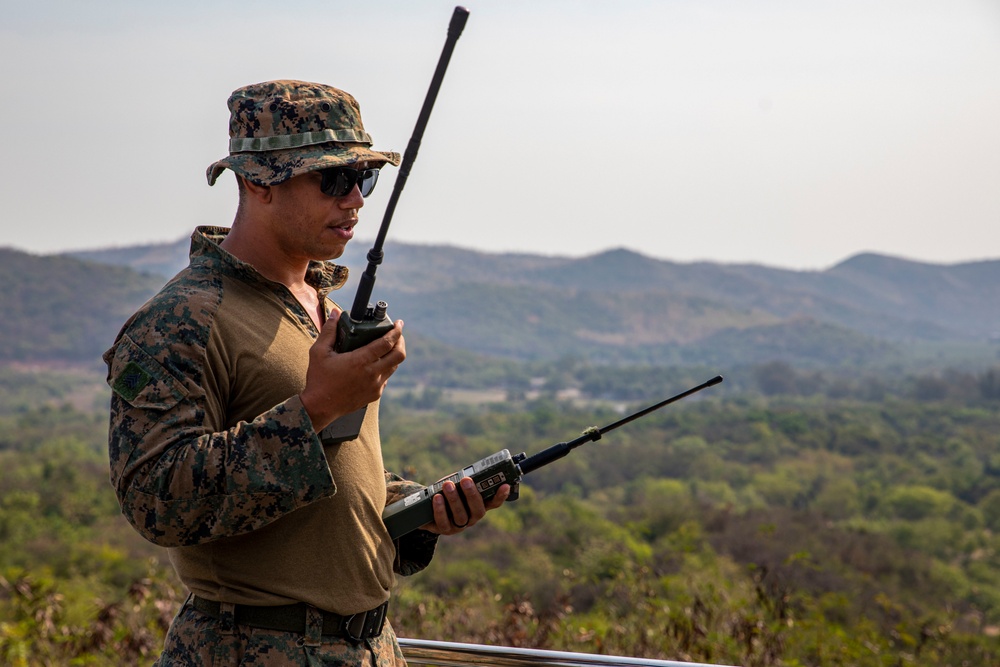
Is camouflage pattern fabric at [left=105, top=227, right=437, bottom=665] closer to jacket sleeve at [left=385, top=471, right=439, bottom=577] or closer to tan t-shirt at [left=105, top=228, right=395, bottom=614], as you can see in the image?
tan t-shirt at [left=105, top=228, right=395, bottom=614]

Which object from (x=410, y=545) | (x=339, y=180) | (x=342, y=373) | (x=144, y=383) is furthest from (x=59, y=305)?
(x=342, y=373)

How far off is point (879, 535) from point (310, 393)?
28241 millimetres

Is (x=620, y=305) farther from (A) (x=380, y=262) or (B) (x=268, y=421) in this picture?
(B) (x=268, y=421)

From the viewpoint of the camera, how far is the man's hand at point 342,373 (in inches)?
68.1

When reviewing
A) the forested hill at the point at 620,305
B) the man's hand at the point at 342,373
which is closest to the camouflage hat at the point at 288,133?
the man's hand at the point at 342,373

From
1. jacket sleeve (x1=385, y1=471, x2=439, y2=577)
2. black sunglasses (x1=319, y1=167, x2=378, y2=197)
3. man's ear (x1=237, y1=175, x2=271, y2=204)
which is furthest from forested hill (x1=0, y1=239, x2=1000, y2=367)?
black sunglasses (x1=319, y1=167, x2=378, y2=197)

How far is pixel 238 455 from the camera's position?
170cm

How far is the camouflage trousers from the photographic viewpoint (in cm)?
185

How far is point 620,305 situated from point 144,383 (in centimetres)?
14904

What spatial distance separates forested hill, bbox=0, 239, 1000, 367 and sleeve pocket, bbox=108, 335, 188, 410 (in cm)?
9424

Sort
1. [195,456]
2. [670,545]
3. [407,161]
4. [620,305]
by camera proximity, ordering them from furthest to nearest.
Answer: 1. [620,305]
2. [670,545]
3. [407,161]
4. [195,456]

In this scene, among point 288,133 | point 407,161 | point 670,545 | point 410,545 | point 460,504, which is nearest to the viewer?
point 407,161

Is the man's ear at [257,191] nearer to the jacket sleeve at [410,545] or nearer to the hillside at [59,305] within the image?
the jacket sleeve at [410,545]

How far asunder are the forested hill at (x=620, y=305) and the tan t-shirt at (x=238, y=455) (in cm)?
9409
